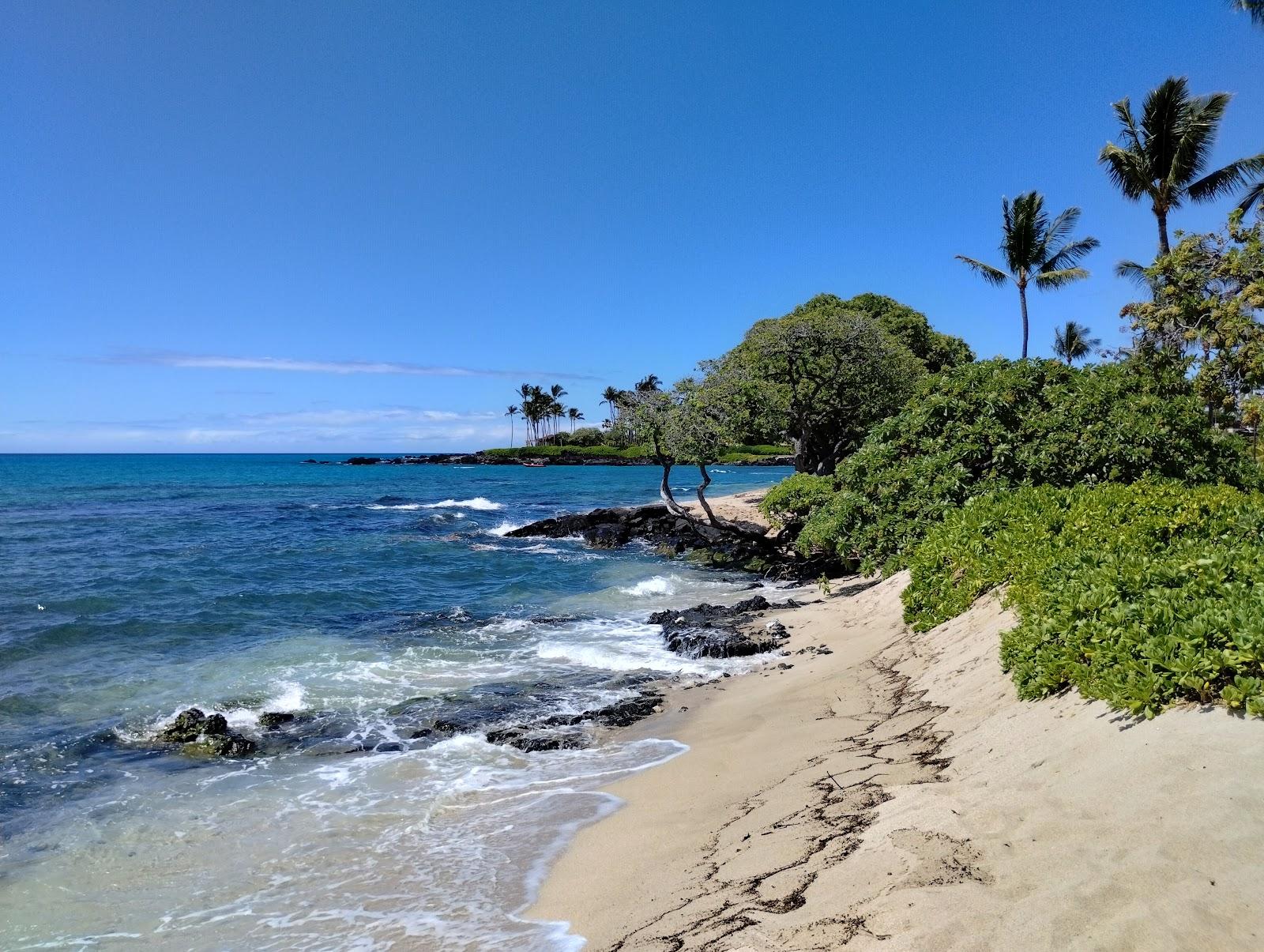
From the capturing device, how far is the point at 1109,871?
320 centimetres

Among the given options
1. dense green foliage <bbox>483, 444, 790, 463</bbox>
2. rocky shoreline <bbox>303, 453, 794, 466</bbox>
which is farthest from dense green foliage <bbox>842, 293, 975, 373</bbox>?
dense green foliage <bbox>483, 444, 790, 463</bbox>

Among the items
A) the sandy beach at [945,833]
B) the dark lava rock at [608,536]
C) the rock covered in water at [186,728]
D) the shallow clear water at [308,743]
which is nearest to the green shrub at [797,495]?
the shallow clear water at [308,743]

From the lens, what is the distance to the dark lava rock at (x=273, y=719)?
32.7ft

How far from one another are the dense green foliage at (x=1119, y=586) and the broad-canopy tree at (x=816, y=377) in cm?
1669

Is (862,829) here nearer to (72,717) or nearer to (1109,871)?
(1109,871)

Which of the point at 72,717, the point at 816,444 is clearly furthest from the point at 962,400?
the point at 816,444

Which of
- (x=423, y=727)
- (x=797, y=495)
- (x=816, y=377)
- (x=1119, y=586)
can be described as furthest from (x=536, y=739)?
(x=816, y=377)

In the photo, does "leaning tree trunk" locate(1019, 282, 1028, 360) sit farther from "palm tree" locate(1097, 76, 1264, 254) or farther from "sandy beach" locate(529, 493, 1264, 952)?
"sandy beach" locate(529, 493, 1264, 952)

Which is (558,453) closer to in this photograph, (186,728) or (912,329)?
(912,329)

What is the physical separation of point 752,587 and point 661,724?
10221 mm

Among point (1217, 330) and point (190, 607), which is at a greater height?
point (1217, 330)

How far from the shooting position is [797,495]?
19.0 m

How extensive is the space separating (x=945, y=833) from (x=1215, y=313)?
17.7 m

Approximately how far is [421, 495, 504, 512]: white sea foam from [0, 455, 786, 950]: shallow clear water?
20.4m
